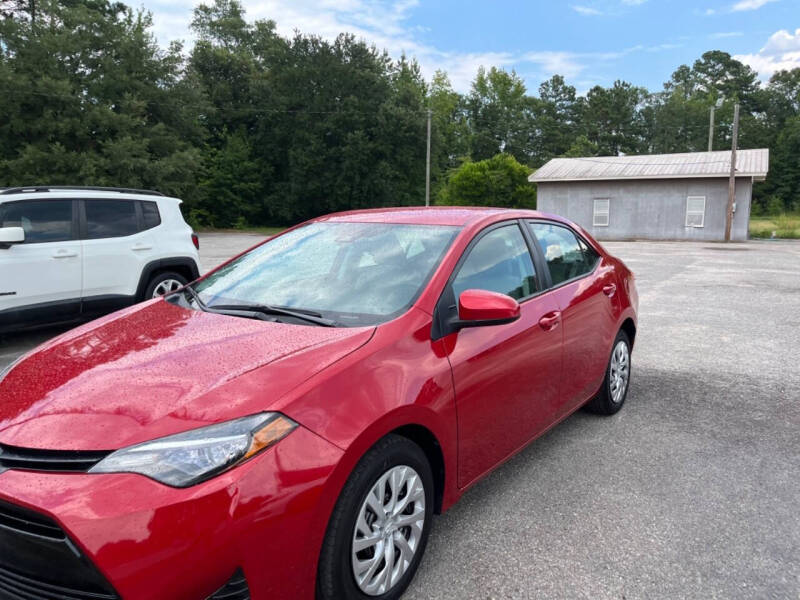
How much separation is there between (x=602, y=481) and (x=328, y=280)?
1933mm

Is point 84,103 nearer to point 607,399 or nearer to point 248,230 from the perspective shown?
point 248,230

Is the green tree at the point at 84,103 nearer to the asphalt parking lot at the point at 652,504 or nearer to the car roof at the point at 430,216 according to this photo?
the asphalt parking lot at the point at 652,504

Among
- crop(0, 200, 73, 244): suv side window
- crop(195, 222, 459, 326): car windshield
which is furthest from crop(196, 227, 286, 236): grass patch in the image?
crop(195, 222, 459, 326): car windshield

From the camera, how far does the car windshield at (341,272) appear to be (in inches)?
106

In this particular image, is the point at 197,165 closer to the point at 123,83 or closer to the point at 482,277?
the point at 123,83

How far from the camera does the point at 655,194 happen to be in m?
29.8

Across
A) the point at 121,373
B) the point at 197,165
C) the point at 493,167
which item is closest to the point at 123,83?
the point at 197,165

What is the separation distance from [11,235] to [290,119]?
4051 cm

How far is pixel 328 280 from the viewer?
296 centimetres

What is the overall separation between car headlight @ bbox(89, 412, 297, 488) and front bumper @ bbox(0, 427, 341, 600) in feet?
0.09

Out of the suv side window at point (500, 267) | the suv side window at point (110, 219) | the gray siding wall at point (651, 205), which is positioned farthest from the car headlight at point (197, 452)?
the gray siding wall at point (651, 205)

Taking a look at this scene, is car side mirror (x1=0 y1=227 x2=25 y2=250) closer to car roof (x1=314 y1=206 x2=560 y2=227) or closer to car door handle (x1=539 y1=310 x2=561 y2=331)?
car roof (x1=314 y1=206 x2=560 y2=227)

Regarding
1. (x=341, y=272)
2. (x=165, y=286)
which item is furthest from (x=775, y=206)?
(x=341, y=272)

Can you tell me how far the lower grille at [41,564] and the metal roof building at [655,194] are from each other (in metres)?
31.1
